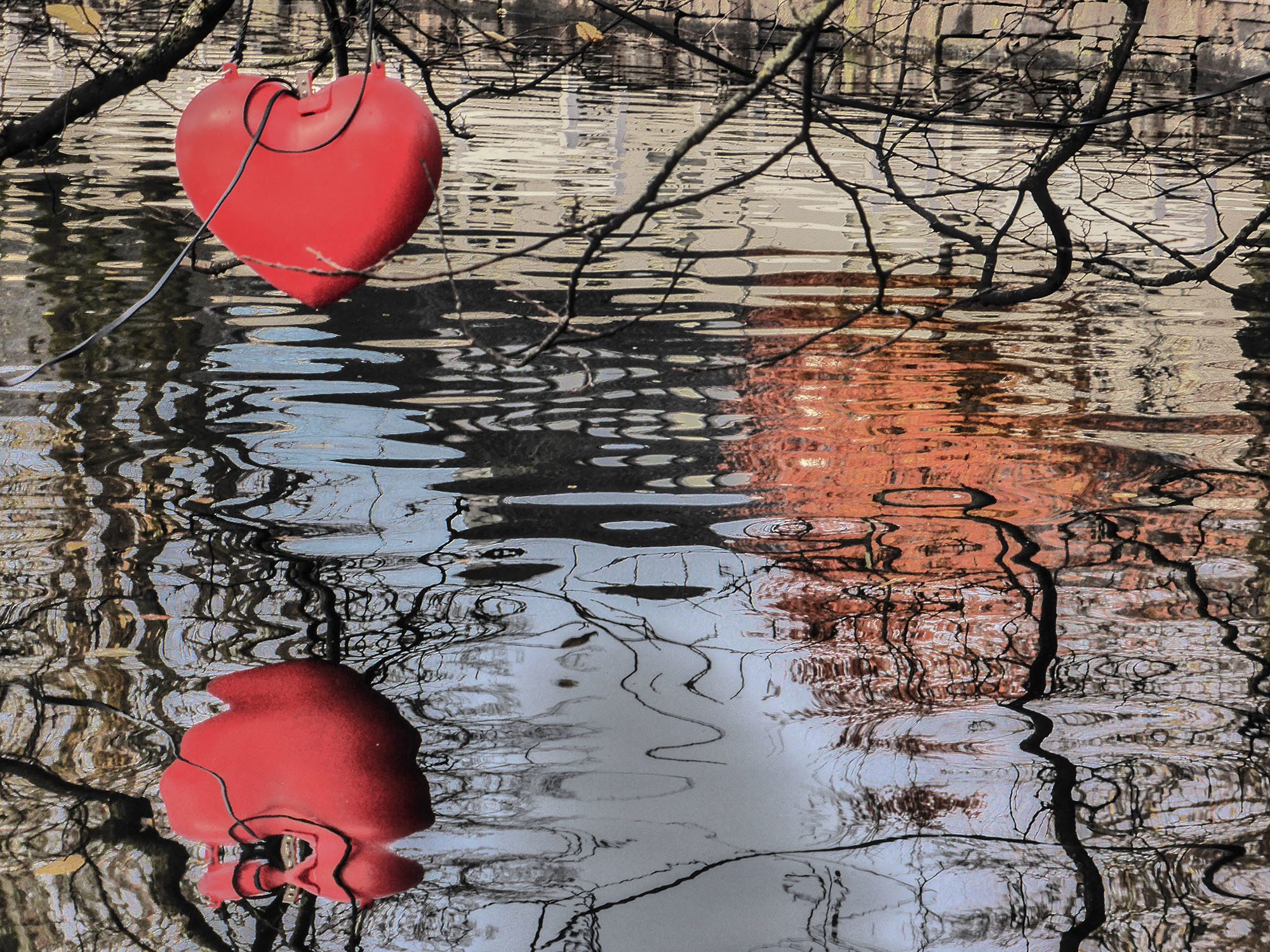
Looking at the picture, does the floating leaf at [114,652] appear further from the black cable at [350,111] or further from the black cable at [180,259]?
the black cable at [350,111]

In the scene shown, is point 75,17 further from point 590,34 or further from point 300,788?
point 300,788

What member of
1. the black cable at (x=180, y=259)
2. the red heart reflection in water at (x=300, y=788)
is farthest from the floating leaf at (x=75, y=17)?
the red heart reflection in water at (x=300, y=788)

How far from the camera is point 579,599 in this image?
194 inches

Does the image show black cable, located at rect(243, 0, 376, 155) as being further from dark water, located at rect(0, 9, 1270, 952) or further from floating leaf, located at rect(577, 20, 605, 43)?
floating leaf, located at rect(577, 20, 605, 43)

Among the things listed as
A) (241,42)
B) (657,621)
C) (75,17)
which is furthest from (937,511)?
(75,17)

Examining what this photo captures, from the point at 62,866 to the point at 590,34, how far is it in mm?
3468

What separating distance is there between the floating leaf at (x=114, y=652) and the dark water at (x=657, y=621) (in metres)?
0.03

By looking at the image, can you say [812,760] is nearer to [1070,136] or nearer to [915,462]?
[1070,136]

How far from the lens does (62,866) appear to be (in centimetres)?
329

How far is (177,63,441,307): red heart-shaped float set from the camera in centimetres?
350

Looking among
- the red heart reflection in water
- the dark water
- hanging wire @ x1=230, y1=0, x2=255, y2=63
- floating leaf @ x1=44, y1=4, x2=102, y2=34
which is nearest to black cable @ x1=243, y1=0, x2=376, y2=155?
hanging wire @ x1=230, y1=0, x2=255, y2=63

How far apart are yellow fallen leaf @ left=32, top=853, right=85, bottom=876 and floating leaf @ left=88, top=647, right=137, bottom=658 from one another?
108 cm

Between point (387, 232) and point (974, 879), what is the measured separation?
2.03 metres

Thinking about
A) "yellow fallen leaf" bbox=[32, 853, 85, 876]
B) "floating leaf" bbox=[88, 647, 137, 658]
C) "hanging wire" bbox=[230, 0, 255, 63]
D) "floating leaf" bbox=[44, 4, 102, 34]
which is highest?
"floating leaf" bbox=[44, 4, 102, 34]
